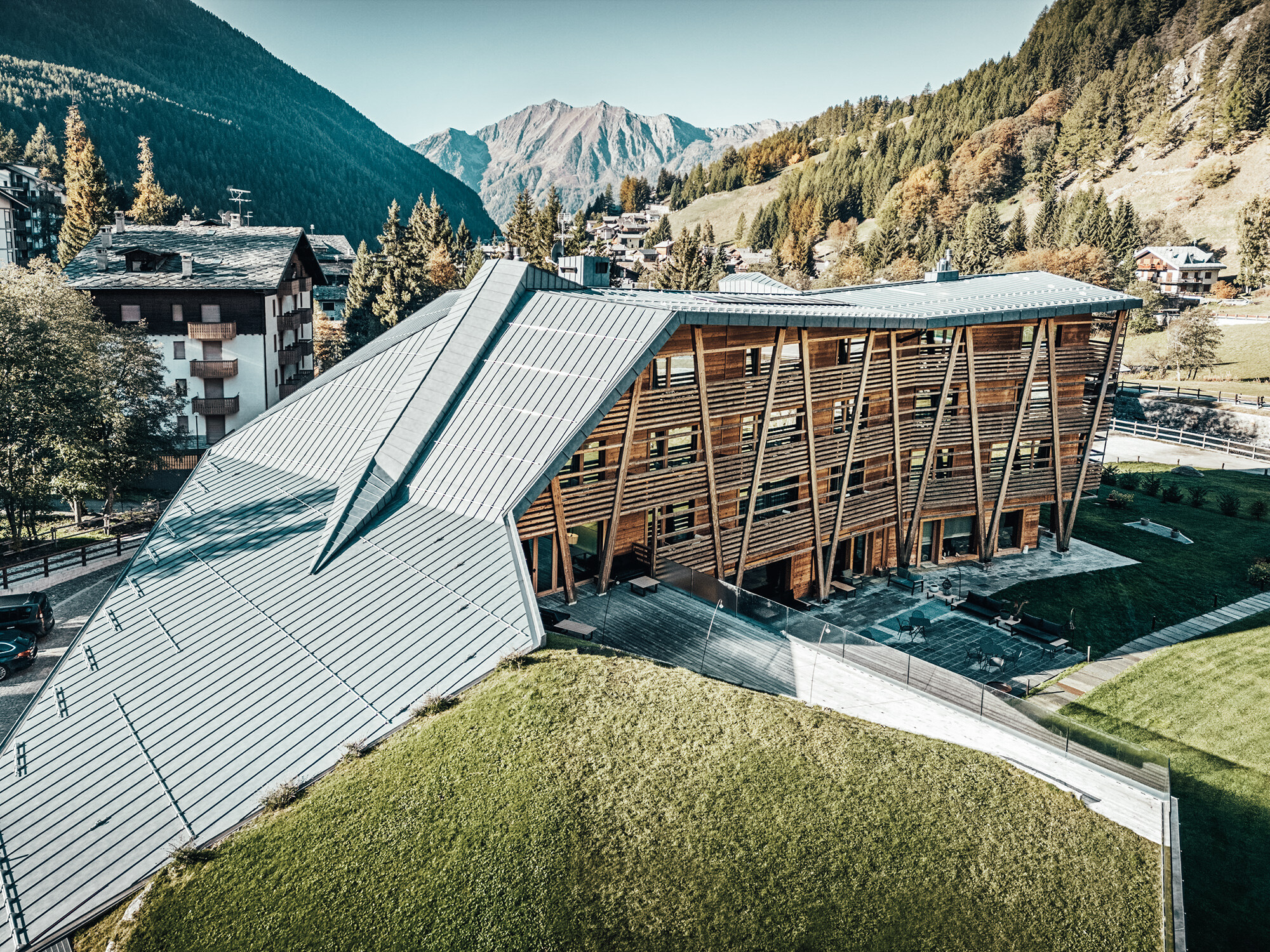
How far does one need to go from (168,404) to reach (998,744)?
35.4 m

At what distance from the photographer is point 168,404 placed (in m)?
37.1

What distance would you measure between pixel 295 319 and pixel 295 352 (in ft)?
7.78

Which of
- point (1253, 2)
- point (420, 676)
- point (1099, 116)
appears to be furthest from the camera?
point (1253, 2)

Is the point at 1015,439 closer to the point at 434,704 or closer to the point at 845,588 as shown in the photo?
the point at 845,588

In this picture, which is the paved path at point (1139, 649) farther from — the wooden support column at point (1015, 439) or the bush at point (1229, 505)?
the bush at point (1229, 505)

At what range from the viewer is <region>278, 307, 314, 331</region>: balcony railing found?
5103cm

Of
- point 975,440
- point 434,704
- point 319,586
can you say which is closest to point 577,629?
point 434,704

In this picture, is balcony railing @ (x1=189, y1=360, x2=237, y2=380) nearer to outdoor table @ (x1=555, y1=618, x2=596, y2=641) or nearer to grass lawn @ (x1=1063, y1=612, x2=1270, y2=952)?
outdoor table @ (x1=555, y1=618, x2=596, y2=641)

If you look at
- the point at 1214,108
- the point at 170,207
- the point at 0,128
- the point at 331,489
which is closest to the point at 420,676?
the point at 331,489

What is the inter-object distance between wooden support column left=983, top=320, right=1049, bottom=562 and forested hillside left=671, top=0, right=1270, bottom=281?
242ft

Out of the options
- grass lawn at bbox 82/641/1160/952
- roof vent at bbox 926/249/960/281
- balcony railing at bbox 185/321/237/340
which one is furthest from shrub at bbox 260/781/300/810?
balcony railing at bbox 185/321/237/340

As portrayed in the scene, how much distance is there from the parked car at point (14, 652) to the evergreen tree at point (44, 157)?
111 meters

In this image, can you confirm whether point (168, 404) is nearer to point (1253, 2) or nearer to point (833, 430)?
point (833, 430)

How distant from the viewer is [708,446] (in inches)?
1002
